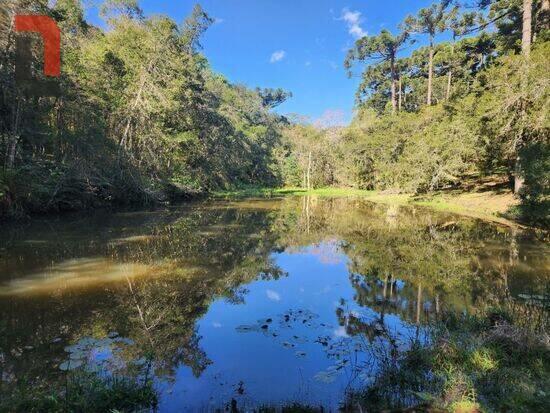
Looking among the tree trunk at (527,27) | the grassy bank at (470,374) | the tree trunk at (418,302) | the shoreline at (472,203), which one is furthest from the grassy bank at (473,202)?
the grassy bank at (470,374)

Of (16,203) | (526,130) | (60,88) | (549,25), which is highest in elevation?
(549,25)

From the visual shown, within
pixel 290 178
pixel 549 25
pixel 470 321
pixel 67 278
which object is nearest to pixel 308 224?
pixel 67 278

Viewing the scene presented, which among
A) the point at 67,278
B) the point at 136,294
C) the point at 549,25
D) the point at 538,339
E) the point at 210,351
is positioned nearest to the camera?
the point at 538,339

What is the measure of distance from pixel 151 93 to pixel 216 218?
12839 millimetres

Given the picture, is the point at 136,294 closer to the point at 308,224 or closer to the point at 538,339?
the point at 538,339

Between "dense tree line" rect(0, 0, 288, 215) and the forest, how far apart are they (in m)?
0.10

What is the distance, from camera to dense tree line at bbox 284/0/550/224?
57.2 ft

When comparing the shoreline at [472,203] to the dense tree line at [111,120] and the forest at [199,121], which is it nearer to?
the forest at [199,121]

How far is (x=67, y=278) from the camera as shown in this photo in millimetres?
9227

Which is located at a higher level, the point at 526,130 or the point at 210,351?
the point at 526,130

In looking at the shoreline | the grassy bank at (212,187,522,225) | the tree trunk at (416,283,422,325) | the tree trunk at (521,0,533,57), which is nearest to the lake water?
the tree trunk at (416,283,422,325)

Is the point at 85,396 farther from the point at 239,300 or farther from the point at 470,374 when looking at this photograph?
the point at 239,300

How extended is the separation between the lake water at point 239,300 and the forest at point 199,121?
447cm

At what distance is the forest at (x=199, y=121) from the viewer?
56.0ft
